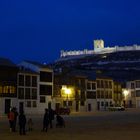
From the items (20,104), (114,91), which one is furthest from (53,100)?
(114,91)

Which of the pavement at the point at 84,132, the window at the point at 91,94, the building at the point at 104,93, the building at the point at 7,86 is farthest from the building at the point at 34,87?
the pavement at the point at 84,132

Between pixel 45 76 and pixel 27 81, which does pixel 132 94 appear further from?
pixel 27 81

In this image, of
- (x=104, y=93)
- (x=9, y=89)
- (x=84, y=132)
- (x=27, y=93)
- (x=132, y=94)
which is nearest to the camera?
(x=84, y=132)

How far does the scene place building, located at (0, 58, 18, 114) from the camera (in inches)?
3474

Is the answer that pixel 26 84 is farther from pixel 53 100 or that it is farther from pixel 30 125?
pixel 30 125

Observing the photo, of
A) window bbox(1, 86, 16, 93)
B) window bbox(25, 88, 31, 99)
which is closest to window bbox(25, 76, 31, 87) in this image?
window bbox(25, 88, 31, 99)

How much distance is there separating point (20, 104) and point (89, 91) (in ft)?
95.1

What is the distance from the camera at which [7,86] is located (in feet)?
295

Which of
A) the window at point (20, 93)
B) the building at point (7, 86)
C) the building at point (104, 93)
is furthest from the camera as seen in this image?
the building at point (104, 93)

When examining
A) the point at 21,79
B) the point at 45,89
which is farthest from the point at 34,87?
the point at 21,79

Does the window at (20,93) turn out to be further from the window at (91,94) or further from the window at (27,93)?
the window at (91,94)

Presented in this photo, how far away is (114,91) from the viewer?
131 meters

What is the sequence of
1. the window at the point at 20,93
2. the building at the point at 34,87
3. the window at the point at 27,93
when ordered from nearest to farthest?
the window at the point at 20,93, the building at the point at 34,87, the window at the point at 27,93

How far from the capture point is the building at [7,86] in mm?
88250
